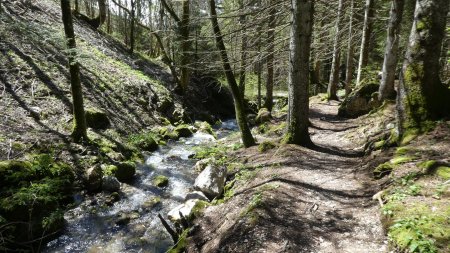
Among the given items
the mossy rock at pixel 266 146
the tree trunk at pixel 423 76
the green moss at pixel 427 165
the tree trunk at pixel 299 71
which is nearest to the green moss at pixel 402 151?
the tree trunk at pixel 423 76

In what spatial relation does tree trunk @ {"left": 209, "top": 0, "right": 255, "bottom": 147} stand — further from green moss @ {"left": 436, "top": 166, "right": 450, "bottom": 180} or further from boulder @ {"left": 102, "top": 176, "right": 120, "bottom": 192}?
green moss @ {"left": 436, "top": 166, "right": 450, "bottom": 180}

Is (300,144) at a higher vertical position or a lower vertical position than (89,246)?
higher

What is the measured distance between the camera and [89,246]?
680cm

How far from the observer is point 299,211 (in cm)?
553

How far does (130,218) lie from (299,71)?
5.59 m

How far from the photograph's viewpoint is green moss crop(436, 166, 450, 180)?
4875mm

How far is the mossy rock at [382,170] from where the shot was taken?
596cm

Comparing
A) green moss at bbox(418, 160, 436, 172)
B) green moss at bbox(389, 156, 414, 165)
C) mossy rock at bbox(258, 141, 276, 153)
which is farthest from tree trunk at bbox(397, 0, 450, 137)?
mossy rock at bbox(258, 141, 276, 153)

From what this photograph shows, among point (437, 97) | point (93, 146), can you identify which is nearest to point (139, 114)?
point (93, 146)

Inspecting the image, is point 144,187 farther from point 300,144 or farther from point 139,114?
point 139,114

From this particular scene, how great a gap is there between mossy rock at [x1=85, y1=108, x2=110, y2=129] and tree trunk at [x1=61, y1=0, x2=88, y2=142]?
64.5 inches

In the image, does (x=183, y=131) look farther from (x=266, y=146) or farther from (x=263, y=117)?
(x=266, y=146)

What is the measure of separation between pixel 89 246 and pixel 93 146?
4.52m

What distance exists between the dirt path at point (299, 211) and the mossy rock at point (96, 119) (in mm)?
7020
